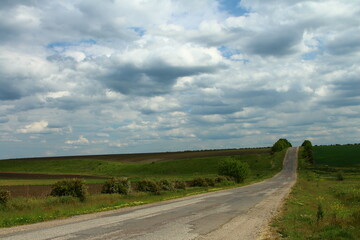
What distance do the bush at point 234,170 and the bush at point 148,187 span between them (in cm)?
3447

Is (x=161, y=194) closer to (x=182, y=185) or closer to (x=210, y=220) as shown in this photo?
(x=182, y=185)

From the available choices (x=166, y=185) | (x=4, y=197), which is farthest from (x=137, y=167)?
(x=4, y=197)

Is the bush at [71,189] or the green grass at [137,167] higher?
the bush at [71,189]

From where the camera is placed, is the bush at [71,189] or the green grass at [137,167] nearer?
the bush at [71,189]

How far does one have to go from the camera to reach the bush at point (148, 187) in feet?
131

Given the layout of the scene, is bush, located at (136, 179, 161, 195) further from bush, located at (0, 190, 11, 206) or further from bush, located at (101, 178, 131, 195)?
bush, located at (0, 190, 11, 206)

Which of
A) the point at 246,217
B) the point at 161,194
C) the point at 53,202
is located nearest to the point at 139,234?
the point at 246,217

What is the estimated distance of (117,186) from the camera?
3566 centimetres

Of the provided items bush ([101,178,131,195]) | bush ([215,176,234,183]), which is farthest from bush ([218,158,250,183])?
bush ([101,178,131,195])

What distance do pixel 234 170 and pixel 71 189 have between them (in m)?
48.0

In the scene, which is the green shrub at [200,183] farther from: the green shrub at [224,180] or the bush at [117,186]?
the bush at [117,186]

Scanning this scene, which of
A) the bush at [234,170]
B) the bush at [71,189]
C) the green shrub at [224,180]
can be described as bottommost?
the green shrub at [224,180]

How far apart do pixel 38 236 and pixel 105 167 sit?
113771 mm

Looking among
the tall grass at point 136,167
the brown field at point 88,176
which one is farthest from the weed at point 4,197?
the tall grass at point 136,167
